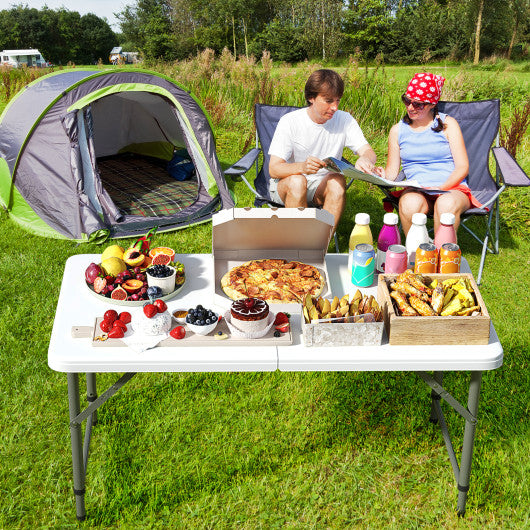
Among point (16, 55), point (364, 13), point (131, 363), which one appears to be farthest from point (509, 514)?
point (16, 55)

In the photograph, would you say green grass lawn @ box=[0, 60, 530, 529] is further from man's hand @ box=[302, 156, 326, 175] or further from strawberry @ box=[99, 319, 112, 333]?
man's hand @ box=[302, 156, 326, 175]

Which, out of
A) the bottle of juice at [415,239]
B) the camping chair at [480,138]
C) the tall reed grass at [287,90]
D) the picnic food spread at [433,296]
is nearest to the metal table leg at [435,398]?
the bottle of juice at [415,239]

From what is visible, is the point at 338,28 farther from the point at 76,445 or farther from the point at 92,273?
the point at 76,445

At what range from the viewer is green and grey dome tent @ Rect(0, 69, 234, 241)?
14.3 feet

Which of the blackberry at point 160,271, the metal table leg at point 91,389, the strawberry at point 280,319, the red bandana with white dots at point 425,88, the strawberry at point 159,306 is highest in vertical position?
the red bandana with white dots at point 425,88

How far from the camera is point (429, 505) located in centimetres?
209

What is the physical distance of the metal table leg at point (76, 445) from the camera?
1.81 m

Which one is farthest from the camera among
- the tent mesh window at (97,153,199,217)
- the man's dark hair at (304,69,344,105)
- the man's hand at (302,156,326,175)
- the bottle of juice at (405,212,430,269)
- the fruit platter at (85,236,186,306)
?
the tent mesh window at (97,153,199,217)

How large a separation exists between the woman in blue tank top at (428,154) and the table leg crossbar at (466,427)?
1.46 meters

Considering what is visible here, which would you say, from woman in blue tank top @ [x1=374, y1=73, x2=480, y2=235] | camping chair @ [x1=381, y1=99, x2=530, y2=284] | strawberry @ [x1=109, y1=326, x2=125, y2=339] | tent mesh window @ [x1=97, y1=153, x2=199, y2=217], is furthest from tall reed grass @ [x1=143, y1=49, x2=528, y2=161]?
strawberry @ [x1=109, y1=326, x2=125, y2=339]

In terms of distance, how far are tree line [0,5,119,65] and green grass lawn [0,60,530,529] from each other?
5482 cm

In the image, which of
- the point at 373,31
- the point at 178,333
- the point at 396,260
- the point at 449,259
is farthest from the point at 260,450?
the point at 373,31

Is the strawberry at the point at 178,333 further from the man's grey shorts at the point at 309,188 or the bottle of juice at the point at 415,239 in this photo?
the man's grey shorts at the point at 309,188

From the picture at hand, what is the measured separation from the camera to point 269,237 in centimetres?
221
